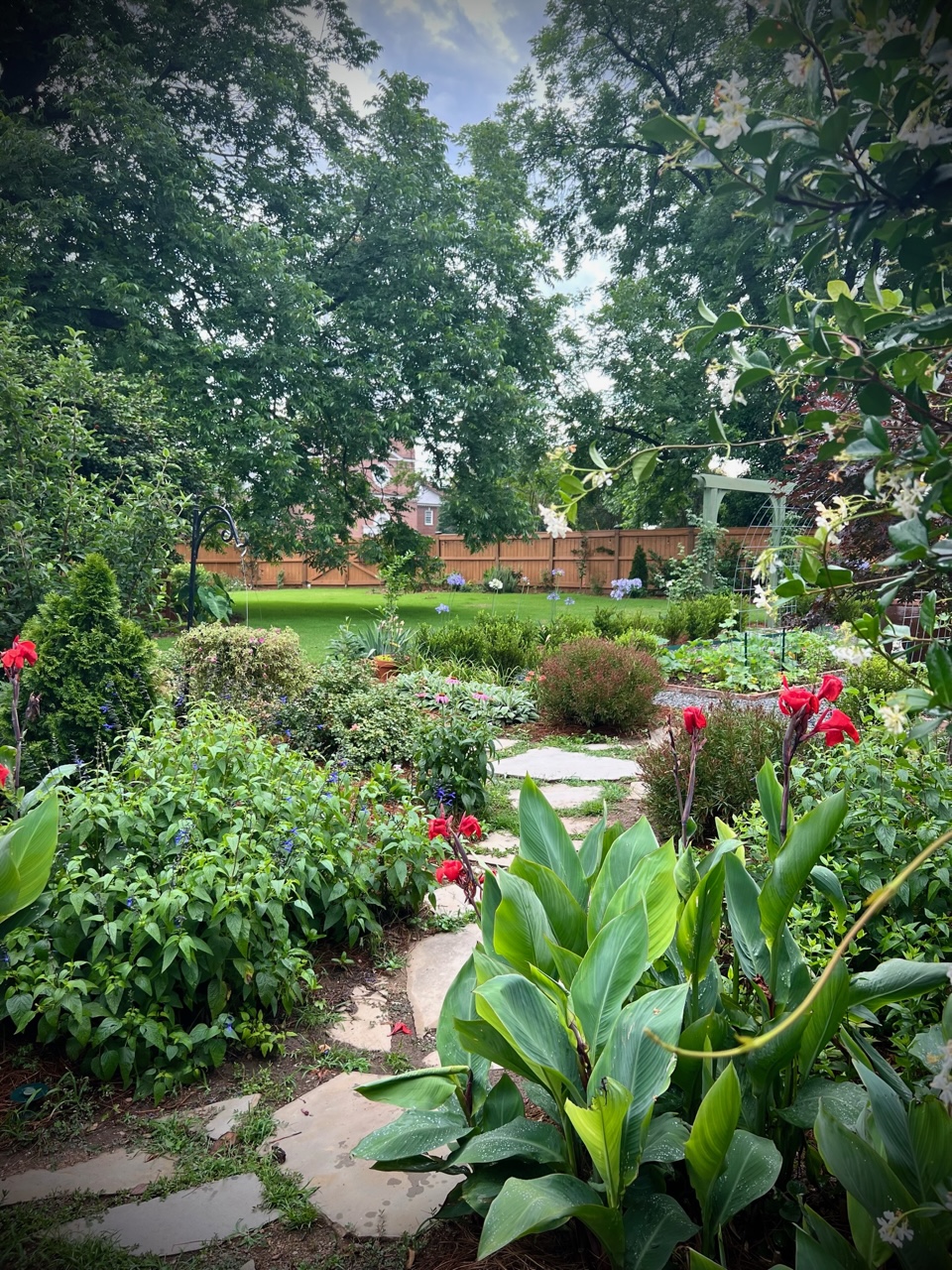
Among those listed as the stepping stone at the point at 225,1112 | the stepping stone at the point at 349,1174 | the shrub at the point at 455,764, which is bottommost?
the stepping stone at the point at 225,1112

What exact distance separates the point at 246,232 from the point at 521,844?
7.50 meters

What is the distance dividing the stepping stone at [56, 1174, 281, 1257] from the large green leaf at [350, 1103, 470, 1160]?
13.5 inches

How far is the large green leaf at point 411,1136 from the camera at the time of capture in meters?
1.04

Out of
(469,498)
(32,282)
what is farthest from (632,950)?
(469,498)

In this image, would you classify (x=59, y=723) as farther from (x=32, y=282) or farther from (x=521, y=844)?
(x=32, y=282)

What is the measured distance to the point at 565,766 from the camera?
4.04m

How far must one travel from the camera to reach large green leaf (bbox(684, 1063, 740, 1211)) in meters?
0.82

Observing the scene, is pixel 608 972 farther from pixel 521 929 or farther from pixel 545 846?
pixel 545 846

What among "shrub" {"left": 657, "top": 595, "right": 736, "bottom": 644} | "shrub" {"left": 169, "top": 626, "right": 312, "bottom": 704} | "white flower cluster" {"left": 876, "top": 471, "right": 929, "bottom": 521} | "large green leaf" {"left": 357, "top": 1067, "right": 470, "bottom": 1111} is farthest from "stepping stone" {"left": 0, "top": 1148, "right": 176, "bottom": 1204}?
"shrub" {"left": 657, "top": 595, "right": 736, "bottom": 644}

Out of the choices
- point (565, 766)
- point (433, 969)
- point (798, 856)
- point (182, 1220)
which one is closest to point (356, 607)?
point (565, 766)

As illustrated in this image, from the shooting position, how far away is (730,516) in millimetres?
12828

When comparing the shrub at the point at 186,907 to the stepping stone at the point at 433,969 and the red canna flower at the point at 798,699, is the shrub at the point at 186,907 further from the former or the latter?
the red canna flower at the point at 798,699

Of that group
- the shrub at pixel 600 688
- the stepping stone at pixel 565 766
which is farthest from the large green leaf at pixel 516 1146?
the shrub at pixel 600 688

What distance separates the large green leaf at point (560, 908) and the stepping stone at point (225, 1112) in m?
0.84
